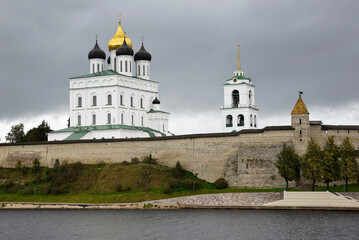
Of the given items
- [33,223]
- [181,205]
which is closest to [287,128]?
[181,205]

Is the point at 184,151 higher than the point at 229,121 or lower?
lower

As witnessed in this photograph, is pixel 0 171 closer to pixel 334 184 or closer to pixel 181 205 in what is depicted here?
pixel 181 205

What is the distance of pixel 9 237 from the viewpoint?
109ft

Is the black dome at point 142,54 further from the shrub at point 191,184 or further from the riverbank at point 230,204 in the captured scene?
the riverbank at point 230,204

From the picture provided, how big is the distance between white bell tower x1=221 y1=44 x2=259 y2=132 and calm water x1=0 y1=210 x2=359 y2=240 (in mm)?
22810

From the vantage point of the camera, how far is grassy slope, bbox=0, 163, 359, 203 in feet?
149

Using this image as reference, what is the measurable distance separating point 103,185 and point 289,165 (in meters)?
12.5

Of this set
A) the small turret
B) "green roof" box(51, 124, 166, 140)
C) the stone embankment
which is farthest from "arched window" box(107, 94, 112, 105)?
the stone embankment

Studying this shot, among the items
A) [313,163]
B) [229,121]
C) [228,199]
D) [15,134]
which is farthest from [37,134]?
[313,163]

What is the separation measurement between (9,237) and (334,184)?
762 inches

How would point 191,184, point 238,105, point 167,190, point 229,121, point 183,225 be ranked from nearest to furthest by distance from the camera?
point 183,225 < point 167,190 < point 191,184 < point 238,105 < point 229,121

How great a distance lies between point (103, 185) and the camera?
158 ft

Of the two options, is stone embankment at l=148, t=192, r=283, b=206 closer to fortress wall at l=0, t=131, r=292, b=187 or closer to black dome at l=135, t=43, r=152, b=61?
fortress wall at l=0, t=131, r=292, b=187

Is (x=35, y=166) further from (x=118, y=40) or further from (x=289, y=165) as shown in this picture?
(x=289, y=165)
